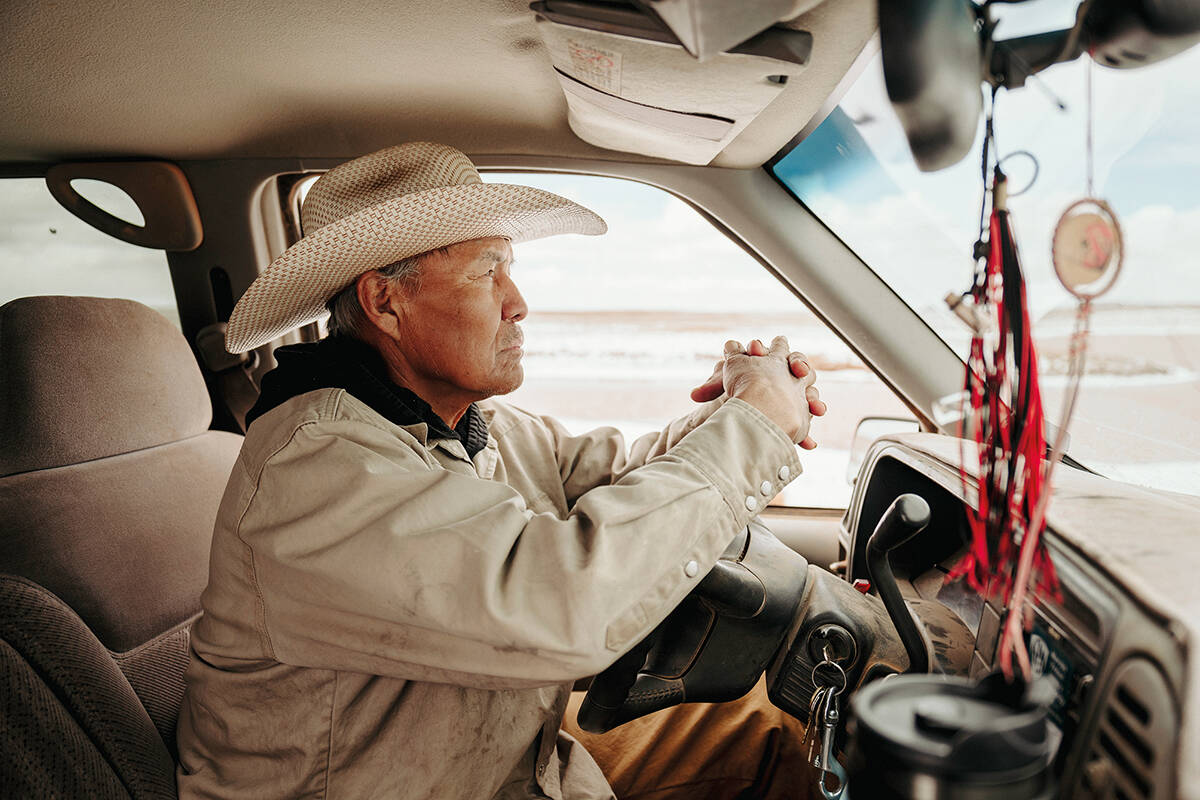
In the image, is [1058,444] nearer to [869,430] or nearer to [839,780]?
[839,780]

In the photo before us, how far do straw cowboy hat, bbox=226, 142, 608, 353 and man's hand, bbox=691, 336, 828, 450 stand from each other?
1.61 feet

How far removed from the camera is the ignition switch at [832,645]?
46.3 inches

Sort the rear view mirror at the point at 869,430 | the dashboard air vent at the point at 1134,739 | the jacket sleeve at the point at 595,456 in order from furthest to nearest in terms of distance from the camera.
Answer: the rear view mirror at the point at 869,430
the jacket sleeve at the point at 595,456
the dashboard air vent at the point at 1134,739

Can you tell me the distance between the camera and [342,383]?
1.26m

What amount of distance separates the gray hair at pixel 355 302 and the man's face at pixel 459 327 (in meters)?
0.02

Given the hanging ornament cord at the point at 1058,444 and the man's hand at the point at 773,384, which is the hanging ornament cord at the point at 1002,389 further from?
the man's hand at the point at 773,384

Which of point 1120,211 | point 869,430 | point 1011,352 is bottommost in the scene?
point 869,430

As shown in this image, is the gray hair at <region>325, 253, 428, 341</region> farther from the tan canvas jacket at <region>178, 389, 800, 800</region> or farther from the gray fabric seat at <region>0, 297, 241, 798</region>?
the gray fabric seat at <region>0, 297, 241, 798</region>

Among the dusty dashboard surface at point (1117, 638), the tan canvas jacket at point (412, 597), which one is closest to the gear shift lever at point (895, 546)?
the dusty dashboard surface at point (1117, 638)

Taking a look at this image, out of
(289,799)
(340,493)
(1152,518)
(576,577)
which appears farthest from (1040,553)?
(289,799)

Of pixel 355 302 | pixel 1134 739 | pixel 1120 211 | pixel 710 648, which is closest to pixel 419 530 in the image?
pixel 710 648

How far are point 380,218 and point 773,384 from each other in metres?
0.73

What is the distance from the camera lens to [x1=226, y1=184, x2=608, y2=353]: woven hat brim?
130 cm

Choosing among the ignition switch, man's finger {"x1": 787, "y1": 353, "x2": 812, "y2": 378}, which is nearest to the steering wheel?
the ignition switch
